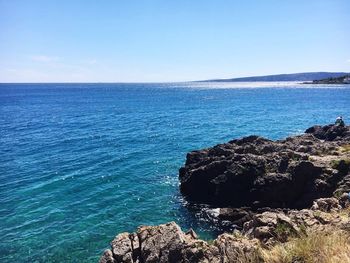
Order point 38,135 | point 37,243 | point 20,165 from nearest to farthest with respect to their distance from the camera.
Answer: point 37,243
point 20,165
point 38,135

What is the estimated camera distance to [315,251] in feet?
31.9

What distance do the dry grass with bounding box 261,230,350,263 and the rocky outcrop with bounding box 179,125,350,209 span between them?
1673 centimetres

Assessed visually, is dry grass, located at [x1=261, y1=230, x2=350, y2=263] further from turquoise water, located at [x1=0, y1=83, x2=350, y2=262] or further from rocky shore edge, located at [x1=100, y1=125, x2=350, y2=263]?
turquoise water, located at [x1=0, y1=83, x2=350, y2=262]

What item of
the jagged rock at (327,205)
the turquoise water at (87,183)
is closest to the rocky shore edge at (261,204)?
the jagged rock at (327,205)

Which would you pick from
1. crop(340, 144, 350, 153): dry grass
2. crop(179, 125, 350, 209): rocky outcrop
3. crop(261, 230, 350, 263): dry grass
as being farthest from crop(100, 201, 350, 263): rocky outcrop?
crop(340, 144, 350, 153): dry grass

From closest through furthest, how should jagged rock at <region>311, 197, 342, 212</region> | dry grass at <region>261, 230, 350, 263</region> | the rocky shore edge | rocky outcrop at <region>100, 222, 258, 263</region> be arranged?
dry grass at <region>261, 230, 350, 263</region> < the rocky shore edge < rocky outcrop at <region>100, 222, 258, 263</region> < jagged rock at <region>311, 197, 342, 212</region>

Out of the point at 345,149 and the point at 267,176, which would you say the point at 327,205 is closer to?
the point at 267,176

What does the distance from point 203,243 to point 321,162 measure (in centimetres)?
1944

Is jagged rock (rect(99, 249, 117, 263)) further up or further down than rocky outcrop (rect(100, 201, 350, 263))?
further down

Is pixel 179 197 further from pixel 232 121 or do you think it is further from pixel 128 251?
pixel 232 121

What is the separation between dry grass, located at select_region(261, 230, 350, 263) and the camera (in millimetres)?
9297

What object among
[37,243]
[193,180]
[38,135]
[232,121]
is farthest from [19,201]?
[232,121]

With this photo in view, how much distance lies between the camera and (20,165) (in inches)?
1636

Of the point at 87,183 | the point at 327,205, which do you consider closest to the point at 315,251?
the point at 327,205
